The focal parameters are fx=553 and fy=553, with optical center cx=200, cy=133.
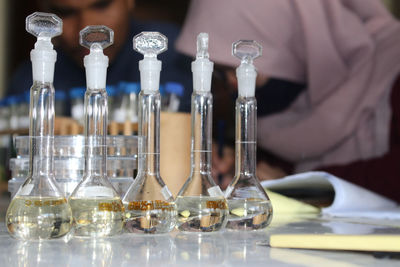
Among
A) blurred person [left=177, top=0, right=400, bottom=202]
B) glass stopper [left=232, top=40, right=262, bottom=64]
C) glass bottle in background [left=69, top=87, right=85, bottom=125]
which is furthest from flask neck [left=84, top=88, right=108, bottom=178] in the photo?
blurred person [left=177, top=0, right=400, bottom=202]

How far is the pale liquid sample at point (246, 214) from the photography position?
367mm

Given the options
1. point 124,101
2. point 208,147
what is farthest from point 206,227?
point 124,101

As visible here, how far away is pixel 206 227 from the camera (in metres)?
0.35

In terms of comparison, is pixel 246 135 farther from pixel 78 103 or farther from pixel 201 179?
pixel 78 103

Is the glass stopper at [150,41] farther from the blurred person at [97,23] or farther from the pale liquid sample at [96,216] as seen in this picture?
the blurred person at [97,23]

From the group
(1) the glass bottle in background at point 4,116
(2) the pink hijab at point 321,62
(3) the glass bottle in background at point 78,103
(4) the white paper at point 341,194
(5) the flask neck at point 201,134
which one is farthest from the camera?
(1) the glass bottle in background at point 4,116

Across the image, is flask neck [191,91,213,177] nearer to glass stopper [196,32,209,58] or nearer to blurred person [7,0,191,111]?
glass stopper [196,32,209,58]

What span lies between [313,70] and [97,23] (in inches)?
19.2

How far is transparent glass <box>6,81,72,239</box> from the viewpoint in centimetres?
30

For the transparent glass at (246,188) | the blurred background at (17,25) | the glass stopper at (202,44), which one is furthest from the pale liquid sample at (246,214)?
the blurred background at (17,25)

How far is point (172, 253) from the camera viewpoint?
0.92 ft

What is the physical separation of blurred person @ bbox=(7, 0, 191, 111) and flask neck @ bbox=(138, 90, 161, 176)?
821mm

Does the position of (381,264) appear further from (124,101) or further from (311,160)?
(311,160)

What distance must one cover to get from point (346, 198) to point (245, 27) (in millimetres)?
617
